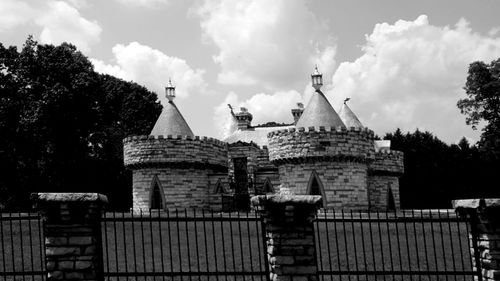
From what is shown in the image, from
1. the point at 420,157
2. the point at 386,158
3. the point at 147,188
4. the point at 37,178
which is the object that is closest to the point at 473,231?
the point at 147,188

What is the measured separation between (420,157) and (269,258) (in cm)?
4438

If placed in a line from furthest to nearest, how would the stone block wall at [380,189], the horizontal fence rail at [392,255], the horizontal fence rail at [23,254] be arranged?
the stone block wall at [380,189] < the horizontal fence rail at [392,255] < the horizontal fence rail at [23,254]

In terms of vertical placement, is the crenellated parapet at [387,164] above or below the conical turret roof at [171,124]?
below

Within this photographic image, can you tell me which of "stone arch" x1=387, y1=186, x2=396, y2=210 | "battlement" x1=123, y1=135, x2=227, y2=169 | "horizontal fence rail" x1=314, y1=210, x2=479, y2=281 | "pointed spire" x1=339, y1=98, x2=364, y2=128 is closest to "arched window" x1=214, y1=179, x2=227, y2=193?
"battlement" x1=123, y1=135, x2=227, y2=169

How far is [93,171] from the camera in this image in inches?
1720

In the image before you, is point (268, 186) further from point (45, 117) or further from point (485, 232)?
point (485, 232)

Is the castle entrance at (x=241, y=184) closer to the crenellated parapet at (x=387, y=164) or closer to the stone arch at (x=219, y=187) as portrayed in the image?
the stone arch at (x=219, y=187)

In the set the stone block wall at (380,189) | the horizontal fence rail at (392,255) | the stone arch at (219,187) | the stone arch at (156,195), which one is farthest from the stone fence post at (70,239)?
the stone block wall at (380,189)

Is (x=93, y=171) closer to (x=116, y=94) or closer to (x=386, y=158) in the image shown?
(x=116, y=94)

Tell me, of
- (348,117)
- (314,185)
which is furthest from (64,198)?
(348,117)

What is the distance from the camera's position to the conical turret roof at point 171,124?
105ft

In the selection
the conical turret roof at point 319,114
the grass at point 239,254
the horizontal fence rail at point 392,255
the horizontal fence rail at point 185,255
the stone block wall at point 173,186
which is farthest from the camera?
the stone block wall at point 173,186

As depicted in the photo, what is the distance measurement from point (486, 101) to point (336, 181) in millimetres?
20120

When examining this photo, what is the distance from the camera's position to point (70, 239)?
26.2 feet
